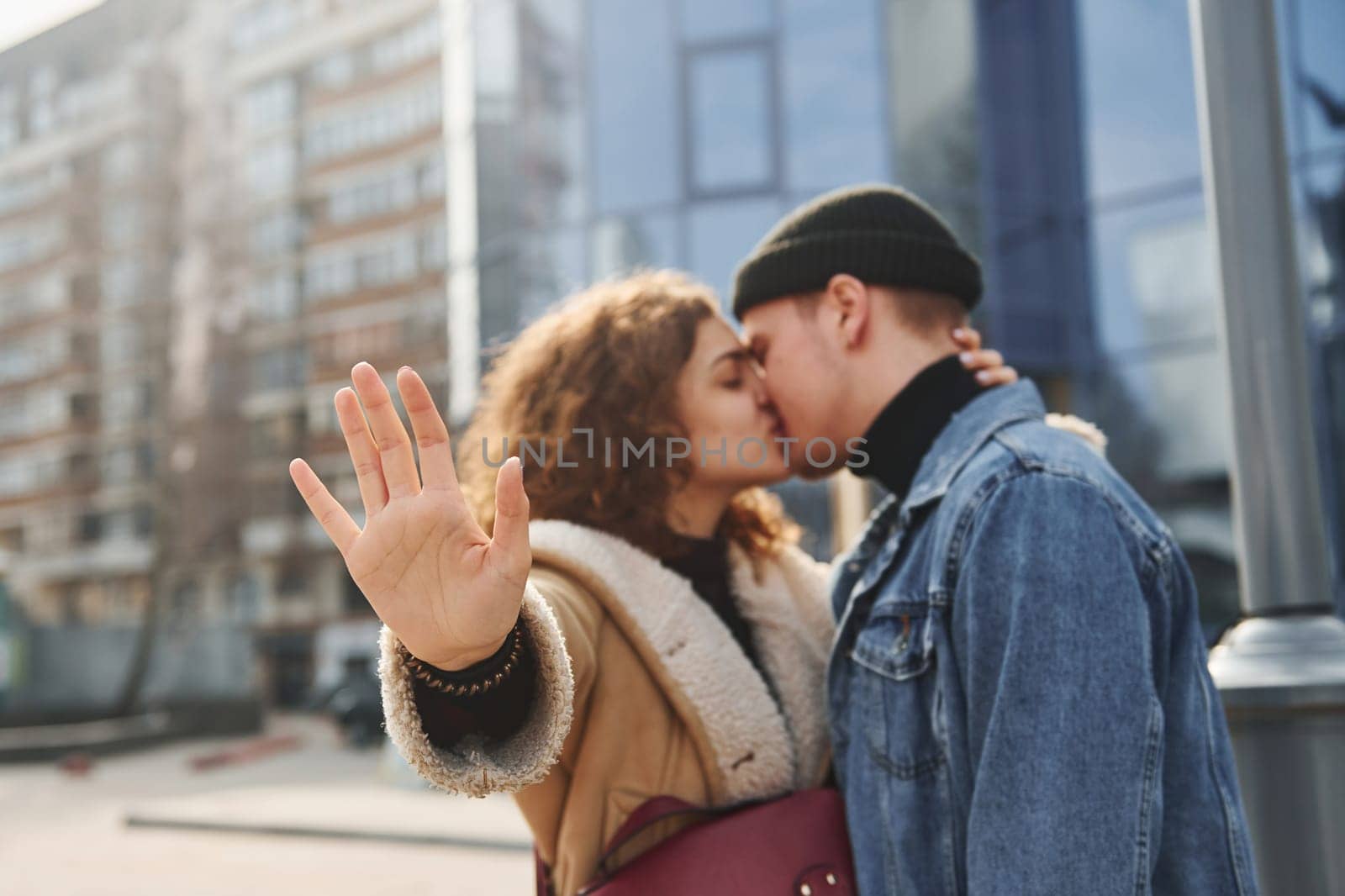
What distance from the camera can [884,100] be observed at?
15172 millimetres

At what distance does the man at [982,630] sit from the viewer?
1.64 m

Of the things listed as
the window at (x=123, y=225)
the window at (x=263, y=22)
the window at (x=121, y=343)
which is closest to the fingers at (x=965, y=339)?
the window at (x=263, y=22)

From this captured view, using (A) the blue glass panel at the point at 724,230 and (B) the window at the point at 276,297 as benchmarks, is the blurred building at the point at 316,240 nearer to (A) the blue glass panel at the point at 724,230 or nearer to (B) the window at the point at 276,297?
(B) the window at the point at 276,297

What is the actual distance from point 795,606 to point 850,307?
701 mm

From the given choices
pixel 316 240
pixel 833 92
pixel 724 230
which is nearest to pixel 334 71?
pixel 316 240

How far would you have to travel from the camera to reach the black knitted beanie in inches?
89.6

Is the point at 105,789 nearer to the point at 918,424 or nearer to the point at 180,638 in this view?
the point at 180,638

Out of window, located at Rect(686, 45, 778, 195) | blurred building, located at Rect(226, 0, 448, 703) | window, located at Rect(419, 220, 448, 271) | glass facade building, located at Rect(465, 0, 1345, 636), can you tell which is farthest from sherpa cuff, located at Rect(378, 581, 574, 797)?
window, located at Rect(419, 220, 448, 271)

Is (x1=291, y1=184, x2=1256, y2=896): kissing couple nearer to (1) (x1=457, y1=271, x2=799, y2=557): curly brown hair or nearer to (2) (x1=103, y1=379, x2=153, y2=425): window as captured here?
(1) (x1=457, y1=271, x2=799, y2=557): curly brown hair

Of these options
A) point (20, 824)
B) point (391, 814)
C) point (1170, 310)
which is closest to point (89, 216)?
point (20, 824)

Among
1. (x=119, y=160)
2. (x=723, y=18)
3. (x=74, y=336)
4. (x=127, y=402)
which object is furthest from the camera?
(x=74, y=336)

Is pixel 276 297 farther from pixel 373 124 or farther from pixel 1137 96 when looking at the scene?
pixel 1137 96

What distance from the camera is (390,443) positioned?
5.43 feet

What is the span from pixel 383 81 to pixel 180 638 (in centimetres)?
2158
